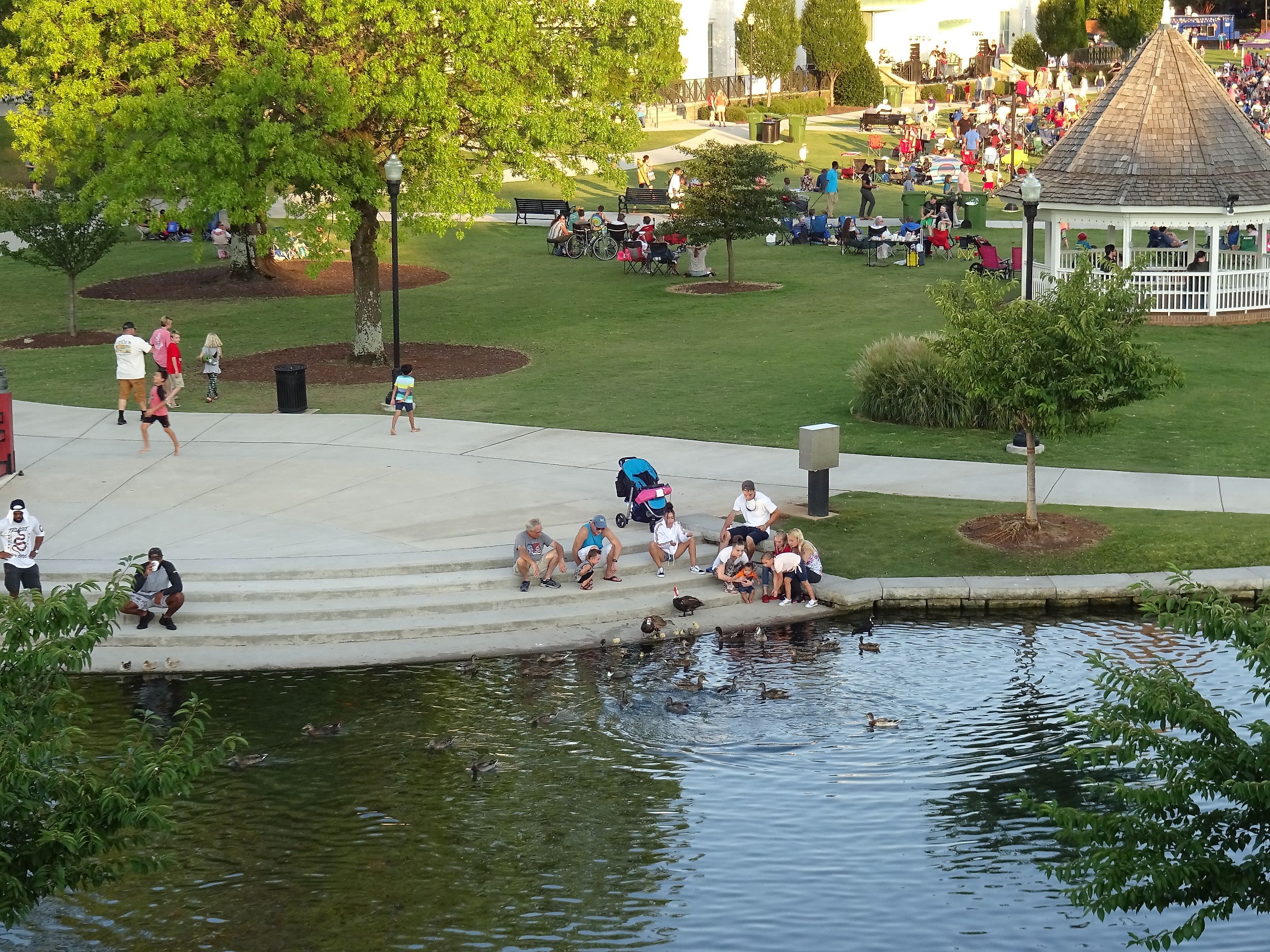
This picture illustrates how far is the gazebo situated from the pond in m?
17.9

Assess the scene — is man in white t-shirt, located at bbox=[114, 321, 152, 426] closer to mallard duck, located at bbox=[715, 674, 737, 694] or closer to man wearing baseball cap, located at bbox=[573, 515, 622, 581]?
man wearing baseball cap, located at bbox=[573, 515, 622, 581]

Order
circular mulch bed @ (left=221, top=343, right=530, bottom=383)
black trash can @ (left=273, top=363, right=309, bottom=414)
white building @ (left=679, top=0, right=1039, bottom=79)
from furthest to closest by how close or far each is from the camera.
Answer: white building @ (left=679, top=0, right=1039, bottom=79), circular mulch bed @ (left=221, top=343, right=530, bottom=383), black trash can @ (left=273, top=363, right=309, bottom=414)

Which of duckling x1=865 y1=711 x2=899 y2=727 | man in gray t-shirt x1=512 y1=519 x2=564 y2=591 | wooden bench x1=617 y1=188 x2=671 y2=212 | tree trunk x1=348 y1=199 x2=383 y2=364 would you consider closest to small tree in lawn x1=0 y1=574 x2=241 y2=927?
duckling x1=865 y1=711 x2=899 y2=727

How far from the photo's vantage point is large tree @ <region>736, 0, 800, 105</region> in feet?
233

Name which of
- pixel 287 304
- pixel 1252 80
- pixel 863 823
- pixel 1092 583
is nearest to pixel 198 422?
pixel 287 304

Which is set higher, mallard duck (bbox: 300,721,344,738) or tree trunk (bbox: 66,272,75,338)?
tree trunk (bbox: 66,272,75,338)

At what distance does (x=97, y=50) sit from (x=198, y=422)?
6.47 meters

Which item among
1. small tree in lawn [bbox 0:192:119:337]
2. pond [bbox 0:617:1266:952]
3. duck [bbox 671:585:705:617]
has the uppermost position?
small tree in lawn [bbox 0:192:119:337]

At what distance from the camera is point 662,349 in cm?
3170

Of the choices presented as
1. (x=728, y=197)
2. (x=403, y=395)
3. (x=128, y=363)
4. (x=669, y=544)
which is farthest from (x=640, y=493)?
(x=728, y=197)

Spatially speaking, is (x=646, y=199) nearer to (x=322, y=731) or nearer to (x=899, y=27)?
(x=322, y=731)

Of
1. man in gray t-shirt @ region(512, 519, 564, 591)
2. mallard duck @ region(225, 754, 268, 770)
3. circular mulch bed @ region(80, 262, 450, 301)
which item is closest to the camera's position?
mallard duck @ region(225, 754, 268, 770)

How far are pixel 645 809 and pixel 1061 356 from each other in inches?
315

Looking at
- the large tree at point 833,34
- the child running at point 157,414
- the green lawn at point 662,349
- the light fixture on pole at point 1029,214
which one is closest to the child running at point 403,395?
the green lawn at point 662,349
